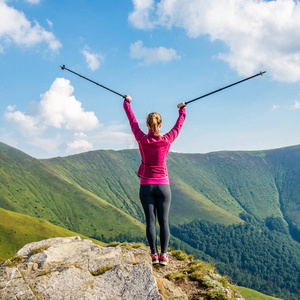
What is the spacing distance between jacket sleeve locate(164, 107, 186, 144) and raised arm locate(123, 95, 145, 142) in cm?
81

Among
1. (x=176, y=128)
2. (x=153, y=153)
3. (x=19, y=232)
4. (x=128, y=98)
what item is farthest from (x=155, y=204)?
(x=19, y=232)

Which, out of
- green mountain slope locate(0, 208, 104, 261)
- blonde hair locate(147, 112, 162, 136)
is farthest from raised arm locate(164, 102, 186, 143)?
green mountain slope locate(0, 208, 104, 261)

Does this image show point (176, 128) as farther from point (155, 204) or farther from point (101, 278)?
point (101, 278)

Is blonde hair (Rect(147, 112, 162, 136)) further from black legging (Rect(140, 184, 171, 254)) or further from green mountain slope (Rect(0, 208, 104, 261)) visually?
green mountain slope (Rect(0, 208, 104, 261))

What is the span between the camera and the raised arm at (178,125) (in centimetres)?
829

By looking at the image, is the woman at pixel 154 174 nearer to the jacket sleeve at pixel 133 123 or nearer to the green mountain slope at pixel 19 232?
the jacket sleeve at pixel 133 123

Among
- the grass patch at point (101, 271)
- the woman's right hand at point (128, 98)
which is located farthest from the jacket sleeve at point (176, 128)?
the grass patch at point (101, 271)

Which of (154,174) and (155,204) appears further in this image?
(155,204)

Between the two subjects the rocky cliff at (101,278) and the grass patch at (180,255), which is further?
the grass patch at (180,255)

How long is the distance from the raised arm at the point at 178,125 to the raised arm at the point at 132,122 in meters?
0.81

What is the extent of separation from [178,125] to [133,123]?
1480 mm

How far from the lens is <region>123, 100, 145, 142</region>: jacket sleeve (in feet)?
26.8

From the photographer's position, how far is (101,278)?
7539mm

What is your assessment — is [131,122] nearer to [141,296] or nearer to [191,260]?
[141,296]
